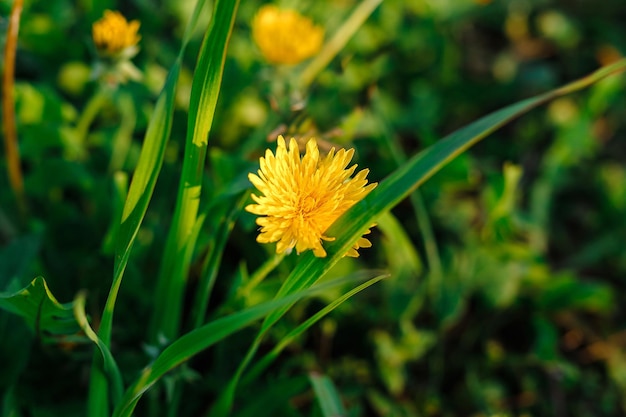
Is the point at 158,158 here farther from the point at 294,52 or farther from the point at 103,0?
the point at 103,0

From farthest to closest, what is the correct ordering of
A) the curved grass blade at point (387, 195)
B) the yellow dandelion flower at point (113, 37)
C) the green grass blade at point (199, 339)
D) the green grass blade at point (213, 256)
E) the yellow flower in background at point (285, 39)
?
the yellow flower in background at point (285, 39), the yellow dandelion flower at point (113, 37), the green grass blade at point (213, 256), the curved grass blade at point (387, 195), the green grass blade at point (199, 339)

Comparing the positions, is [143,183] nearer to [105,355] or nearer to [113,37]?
[105,355]

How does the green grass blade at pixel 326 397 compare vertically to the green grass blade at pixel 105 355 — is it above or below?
below

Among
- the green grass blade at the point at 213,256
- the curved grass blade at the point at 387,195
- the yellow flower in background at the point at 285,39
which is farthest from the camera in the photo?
the yellow flower in background at the point at 285,39

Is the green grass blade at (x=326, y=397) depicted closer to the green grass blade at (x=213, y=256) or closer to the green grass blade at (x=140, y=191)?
the green grass blade at (x=213, y=256)

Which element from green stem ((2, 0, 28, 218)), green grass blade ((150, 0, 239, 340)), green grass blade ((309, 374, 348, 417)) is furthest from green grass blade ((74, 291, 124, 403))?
green stem ((2, 0, 28, 218))

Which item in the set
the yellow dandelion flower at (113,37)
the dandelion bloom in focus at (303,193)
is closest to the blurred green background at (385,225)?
the yellow dandelion flower at (113,37)

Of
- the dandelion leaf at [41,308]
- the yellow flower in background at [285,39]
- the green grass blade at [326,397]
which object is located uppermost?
the yellow flower in background at [285,39]

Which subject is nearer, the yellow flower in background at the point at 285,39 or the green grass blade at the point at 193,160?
the green grass blade at the point at 193,160

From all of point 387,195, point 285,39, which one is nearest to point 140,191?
point 387,195
